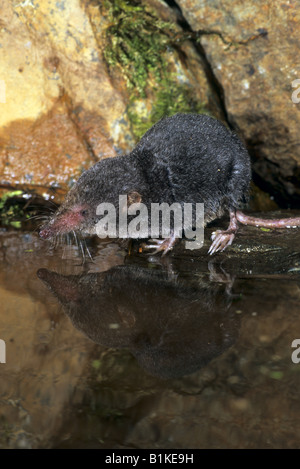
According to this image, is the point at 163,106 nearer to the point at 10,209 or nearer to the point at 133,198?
the point at 133,198

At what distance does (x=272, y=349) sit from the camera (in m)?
2.51

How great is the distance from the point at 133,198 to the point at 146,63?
1.86m

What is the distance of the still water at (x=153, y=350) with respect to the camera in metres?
2.04

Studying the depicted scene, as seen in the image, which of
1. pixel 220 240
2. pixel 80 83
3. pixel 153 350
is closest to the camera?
pixel 153 350

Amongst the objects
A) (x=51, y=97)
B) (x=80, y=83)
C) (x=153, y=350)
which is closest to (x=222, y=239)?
(x=153, y=350)

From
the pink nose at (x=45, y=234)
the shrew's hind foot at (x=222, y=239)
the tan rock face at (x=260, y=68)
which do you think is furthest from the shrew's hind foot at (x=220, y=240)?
the tan rock face at (x=260, y=68)

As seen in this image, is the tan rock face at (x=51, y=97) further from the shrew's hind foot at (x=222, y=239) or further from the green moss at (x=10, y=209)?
the shrew's hind foot at (x=222, y=239)

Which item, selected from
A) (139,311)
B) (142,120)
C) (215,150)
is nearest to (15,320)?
(139,311)

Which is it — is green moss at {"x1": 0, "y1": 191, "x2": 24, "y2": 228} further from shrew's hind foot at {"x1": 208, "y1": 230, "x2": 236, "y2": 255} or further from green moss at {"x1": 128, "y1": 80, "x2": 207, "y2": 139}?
shrew's hind foot at {"x1": 208, "y1": 230, "x2": 236, "y2": 255}

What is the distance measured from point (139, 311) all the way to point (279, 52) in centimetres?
288

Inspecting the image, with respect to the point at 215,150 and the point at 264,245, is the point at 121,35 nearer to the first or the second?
the point at 215,150

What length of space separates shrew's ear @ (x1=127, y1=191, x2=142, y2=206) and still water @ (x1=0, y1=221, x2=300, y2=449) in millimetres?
448

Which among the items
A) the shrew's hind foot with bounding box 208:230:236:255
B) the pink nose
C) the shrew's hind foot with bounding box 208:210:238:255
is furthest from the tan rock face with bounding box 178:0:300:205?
the pink nose

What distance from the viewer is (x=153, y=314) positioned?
2945 millimetres
